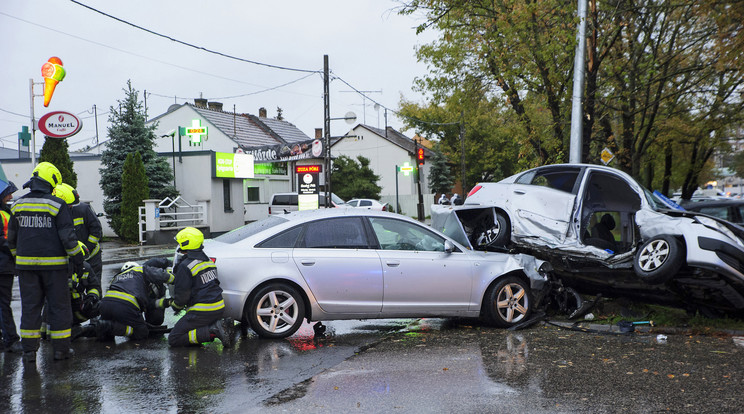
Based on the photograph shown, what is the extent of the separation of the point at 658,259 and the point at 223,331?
490 cm

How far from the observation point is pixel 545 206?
862 centimetres

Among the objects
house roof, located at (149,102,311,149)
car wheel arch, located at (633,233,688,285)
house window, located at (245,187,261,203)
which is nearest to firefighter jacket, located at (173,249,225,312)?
car wheel arch, located at (633,233,688,285)

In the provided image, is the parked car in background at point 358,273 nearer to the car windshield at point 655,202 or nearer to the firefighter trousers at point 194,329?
the firefighter trousers at point 194,329

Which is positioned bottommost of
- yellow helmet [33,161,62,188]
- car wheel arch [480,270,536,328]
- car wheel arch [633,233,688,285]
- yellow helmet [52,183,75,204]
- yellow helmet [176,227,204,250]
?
car wheel arch [480,270,536,328]

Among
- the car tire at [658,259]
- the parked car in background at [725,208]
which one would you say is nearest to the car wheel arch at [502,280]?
the car tire at [658,259]

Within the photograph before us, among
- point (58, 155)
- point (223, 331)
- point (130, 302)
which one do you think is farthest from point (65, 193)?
point (58, 155)

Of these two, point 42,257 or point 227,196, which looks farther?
point 227,196

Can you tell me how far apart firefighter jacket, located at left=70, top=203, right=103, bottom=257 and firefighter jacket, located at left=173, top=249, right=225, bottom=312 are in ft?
7.62

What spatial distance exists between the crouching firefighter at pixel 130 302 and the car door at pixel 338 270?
1.55 m

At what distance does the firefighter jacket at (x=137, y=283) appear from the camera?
6.92 metres

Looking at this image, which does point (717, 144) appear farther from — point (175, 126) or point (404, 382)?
point (175, 126)

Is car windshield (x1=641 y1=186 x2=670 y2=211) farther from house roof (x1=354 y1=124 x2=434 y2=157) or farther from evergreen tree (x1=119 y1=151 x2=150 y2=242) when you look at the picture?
house roof (x1=354 y1=124 x2=434 y2=157)

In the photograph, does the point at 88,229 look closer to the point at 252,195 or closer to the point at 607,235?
the point at 607,235

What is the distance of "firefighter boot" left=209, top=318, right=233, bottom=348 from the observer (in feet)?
21.8
